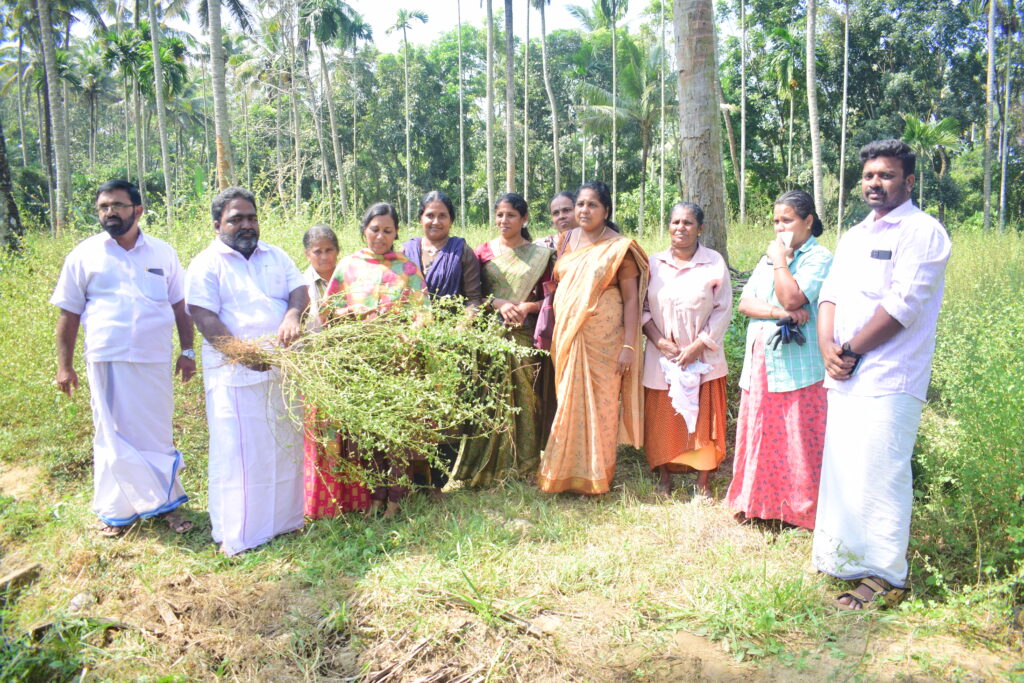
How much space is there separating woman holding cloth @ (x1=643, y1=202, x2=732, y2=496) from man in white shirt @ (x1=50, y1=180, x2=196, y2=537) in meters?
2.76

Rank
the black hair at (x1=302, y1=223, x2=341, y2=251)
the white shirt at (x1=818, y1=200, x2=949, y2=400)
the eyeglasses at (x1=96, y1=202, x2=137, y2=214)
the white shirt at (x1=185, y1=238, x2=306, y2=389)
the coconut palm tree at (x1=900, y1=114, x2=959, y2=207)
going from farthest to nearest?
1. the coconut palm tree at (x1=900, y1=114, x2=959, y2=207)
2. the black hair at (x1=302, y1=223, x2=341, y2=251)
3. the eyeglasses at (x1=96, y1=202, x2=137, y2=214)
4. the white shirt at (x1=185, y1=238, x2=306, y2=389)
5. the white shirt at (x1=818, y1=200, x2=949, y2=400)

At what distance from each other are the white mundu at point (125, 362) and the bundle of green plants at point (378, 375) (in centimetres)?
80

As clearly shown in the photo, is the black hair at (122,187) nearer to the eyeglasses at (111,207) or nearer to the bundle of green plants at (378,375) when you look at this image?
the eyeglasses at (111,207)

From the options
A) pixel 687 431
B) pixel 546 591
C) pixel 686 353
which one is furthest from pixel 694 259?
pixel 546 591

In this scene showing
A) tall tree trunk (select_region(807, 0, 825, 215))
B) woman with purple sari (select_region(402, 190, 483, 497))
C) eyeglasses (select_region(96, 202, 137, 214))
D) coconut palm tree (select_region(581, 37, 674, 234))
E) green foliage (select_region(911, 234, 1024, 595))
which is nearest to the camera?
green foliage (select_region(911, 234, 1024, 595))

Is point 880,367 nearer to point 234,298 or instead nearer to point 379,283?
point 379,283

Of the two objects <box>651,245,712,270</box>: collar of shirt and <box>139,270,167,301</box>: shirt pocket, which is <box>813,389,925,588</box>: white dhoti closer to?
<box>651,245,712,270</box>: collar of shirt

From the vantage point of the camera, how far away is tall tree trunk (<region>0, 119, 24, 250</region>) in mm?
6941

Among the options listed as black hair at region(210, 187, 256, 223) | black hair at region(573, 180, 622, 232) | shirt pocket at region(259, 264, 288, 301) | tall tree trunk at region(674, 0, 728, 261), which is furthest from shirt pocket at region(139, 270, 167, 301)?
tall tree trunk at region(674, 0, 728, 261)

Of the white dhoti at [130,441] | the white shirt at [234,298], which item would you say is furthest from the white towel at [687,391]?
the white dhoti at [130,441]

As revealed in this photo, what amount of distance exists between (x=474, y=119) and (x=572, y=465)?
1181 inches

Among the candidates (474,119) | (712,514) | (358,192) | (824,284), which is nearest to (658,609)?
(712,514)

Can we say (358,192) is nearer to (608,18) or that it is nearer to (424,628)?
(608,18)

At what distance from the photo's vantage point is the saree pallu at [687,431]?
13.6 feet
